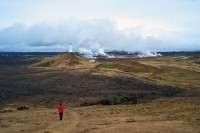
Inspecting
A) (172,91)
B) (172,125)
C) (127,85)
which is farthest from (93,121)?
(127,85)

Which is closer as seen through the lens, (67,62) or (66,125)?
(66,125)

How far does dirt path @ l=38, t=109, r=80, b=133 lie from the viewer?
18248mm

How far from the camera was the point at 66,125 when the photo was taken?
19.8 m

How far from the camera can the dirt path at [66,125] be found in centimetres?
1825

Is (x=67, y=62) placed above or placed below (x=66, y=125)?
above

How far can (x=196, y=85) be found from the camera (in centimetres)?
4512

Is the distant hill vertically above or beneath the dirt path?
above

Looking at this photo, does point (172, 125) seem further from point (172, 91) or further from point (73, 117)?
point (172, 91)

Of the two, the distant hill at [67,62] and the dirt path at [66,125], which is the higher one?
the distant hill at [67,62]

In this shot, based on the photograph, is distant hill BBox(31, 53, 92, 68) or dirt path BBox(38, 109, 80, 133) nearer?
dirt path BBox(38, 109, 80, 133)

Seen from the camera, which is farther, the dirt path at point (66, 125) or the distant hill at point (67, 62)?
the distant hill at point (67, 62)

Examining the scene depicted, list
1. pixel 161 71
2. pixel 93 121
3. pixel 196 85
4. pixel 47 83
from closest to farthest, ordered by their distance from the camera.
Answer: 1. pixel 93 121
2. pixel 196 85
3. pixel 47 83
4. pixel 161 71

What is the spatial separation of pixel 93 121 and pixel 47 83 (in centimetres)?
2940

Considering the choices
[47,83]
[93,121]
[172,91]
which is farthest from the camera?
[47,83]
